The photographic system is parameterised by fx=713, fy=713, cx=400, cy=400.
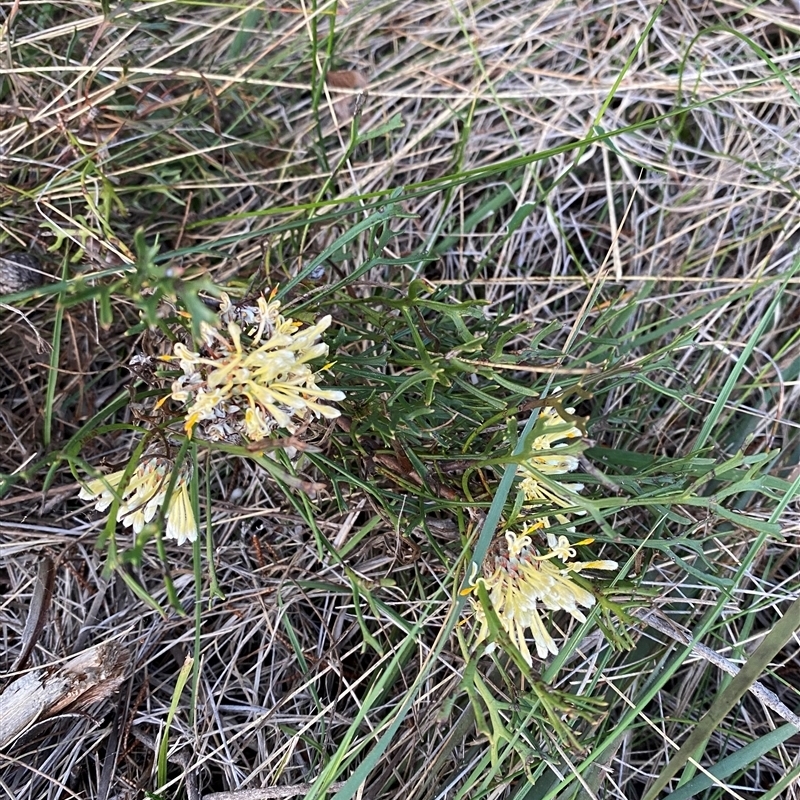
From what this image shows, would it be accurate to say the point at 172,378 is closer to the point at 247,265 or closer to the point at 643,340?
the point at 247,265

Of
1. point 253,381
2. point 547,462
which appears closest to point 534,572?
point 547,462

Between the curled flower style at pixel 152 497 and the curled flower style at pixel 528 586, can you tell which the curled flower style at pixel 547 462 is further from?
the curled flower style at pixel 152 497

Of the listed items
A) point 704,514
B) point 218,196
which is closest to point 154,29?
point 218,196

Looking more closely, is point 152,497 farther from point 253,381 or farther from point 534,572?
point 534,572

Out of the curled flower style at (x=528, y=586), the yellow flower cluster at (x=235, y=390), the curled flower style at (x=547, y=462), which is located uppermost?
the yellow flower cluster at (x=235, y=390)

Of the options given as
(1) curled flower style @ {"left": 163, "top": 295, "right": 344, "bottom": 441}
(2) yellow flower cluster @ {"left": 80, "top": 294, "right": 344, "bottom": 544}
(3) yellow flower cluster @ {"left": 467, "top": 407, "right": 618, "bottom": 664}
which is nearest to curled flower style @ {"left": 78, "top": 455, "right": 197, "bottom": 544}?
(2) yellow flower cluster @ {"left": 80, "top": 294, "right": 344, "bottom": 544}

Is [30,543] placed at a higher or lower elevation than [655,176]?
lower

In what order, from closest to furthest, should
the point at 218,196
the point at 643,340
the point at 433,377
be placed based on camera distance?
the point at 433,377 < the point at 643,340 < the point at 218,196

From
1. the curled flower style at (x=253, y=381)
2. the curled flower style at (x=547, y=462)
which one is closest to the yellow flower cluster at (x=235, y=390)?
the curled flower style at (x=253, y=381)
